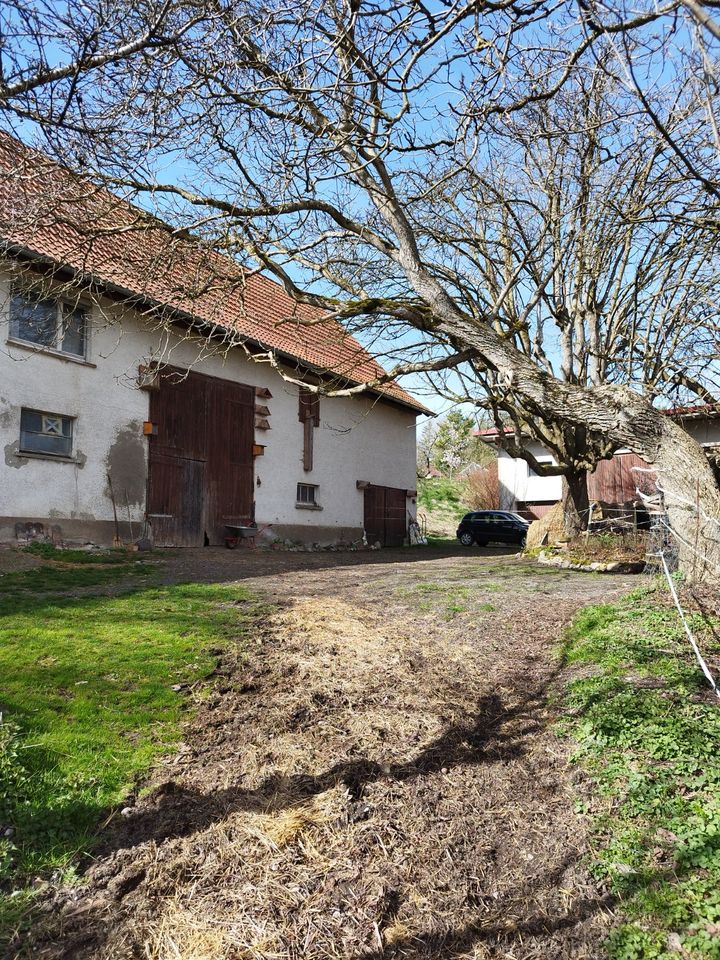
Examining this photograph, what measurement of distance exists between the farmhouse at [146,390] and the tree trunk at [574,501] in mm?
4453

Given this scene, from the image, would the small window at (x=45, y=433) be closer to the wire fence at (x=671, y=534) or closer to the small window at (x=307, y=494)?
the small window at (x=307, y=494)

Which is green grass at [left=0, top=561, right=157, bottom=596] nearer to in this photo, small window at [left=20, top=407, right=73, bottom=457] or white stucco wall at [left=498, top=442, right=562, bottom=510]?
small window at [left=20, top=407, right=73, bottom=457]

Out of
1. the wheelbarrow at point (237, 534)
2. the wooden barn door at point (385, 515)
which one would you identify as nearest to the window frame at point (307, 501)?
the wheelbarrow at point (237, 534)

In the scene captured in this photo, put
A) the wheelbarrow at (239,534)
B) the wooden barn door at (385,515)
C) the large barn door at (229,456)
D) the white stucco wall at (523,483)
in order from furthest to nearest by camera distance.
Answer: the white stucco wall at (523,483)
the wooden barn door at (385,515)
the wheelbarrow at (239,534)
the large barn door at (229,456)

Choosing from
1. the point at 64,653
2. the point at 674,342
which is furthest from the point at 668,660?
the point at 674,342

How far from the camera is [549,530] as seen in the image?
14195 mm

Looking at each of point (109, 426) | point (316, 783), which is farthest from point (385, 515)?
point (316, 783)

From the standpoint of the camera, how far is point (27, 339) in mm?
10836

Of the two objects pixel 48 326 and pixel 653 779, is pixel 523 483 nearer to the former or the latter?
pixel 48 326

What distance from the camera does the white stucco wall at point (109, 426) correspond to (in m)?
10.5

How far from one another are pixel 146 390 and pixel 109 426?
1.13 meters

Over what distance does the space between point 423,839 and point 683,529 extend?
458 centimetres

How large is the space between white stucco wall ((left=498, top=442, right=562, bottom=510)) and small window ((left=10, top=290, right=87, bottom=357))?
54.3 feet

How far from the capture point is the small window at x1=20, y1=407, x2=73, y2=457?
35.0 feet
